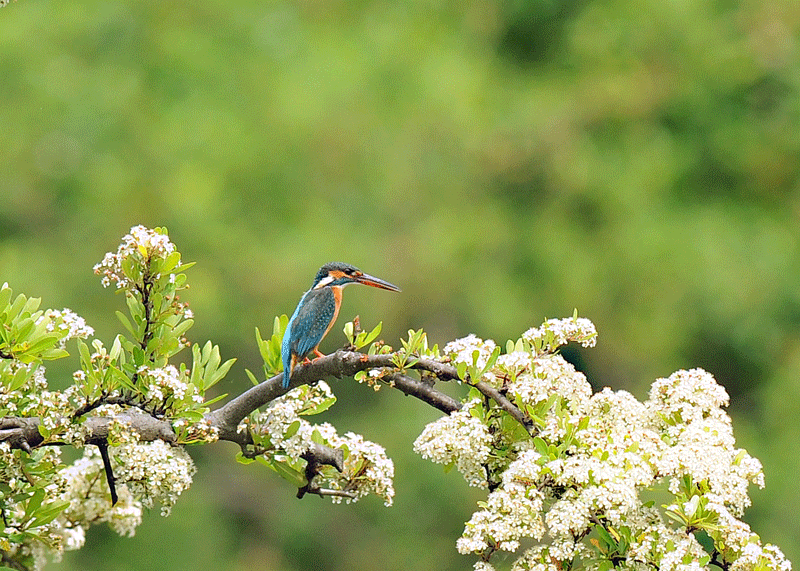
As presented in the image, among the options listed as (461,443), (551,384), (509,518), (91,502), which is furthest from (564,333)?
(91,502)

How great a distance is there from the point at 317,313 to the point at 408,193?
1297 cm

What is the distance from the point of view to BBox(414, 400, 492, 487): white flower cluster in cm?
289

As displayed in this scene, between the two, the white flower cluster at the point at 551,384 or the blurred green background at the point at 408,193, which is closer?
the white flower cluster at the point at 551,384

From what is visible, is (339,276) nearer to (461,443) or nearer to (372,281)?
(372,281)

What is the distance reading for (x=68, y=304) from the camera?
13.9 meters

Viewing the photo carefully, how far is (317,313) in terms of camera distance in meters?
3.58

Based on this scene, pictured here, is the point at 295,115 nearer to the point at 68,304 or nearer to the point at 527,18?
the point at 68,304

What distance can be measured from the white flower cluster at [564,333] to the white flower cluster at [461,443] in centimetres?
35

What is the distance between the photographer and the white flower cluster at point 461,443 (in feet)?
9.49

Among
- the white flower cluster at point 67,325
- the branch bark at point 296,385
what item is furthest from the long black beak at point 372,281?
the white flower cluster at point 67,325

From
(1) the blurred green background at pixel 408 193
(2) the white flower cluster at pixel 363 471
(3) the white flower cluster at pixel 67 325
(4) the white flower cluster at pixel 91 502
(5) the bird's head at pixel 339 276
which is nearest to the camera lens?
(3) the white flower cluster at pixel 67 325

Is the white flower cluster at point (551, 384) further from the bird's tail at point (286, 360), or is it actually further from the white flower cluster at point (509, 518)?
the bird's tail at point (286, 360)

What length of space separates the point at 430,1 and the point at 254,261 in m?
7.19

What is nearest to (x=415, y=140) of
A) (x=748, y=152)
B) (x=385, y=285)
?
(x=748, y=152)
